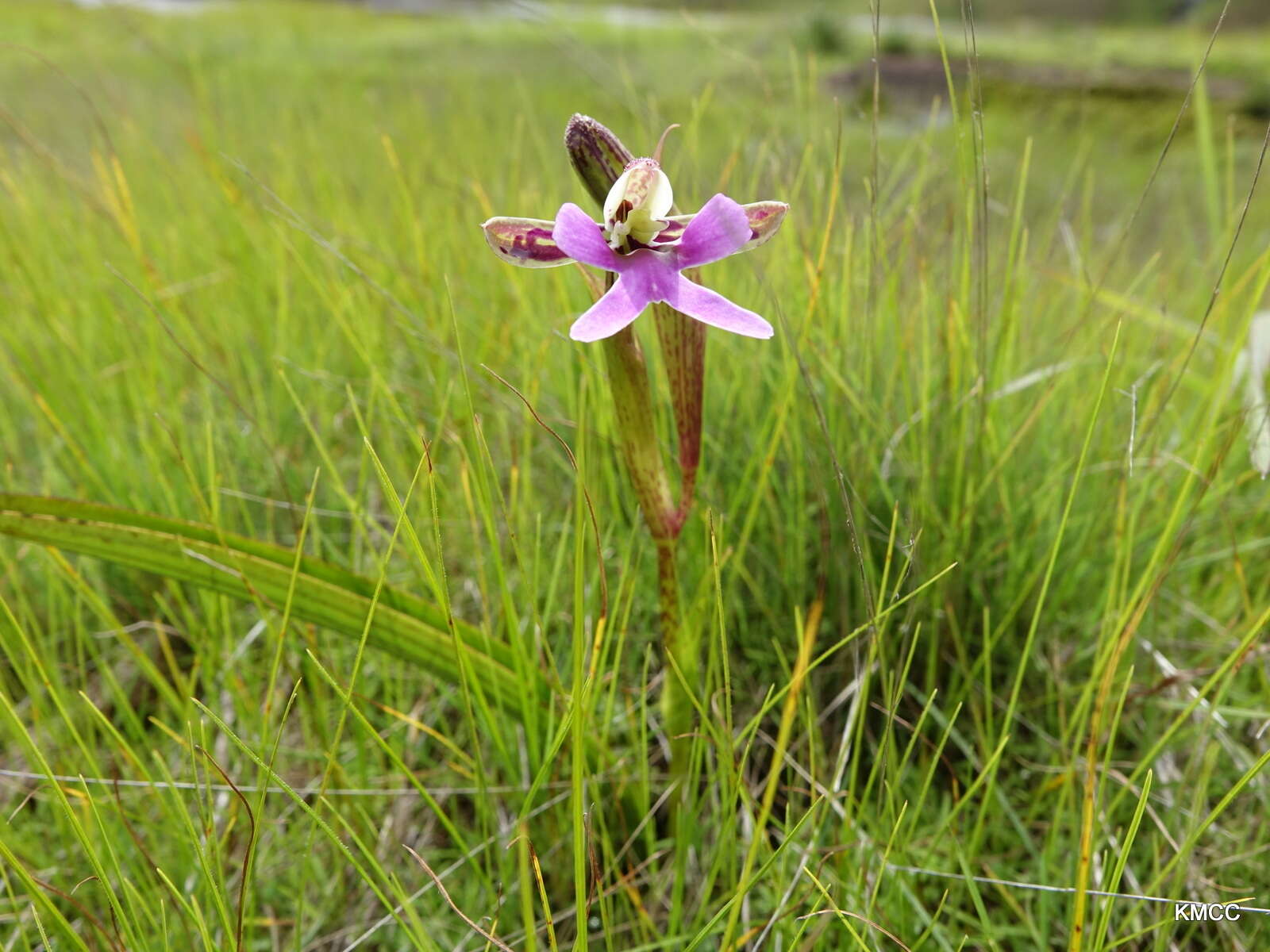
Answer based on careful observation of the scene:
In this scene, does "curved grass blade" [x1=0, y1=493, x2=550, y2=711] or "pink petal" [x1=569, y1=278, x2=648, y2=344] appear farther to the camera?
"curved grass blade" [x1=0, y1=493, x2=550, y2=711]

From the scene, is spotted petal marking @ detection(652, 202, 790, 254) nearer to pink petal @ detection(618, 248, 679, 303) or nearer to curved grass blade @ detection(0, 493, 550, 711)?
pink petal @ detection(618, 248, 679, 303)

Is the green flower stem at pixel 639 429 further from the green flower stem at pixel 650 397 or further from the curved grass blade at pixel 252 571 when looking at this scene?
the curved grass blade at pixel 252 571

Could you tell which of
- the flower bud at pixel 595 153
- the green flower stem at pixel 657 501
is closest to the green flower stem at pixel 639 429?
the green flower stem at pixel 657 501

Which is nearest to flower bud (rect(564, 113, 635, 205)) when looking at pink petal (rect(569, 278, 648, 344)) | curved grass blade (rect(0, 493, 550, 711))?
pink petal (rect(569, 278, 648, 344))

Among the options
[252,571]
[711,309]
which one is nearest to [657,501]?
[711,309]

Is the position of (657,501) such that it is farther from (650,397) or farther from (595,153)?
(595,153)

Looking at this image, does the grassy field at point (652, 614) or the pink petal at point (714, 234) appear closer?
the pink petal at point (714, 234)

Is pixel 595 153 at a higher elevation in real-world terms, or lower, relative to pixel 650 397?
higher
